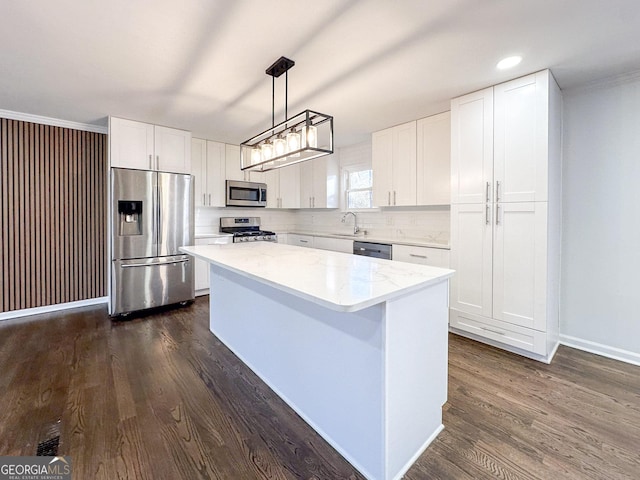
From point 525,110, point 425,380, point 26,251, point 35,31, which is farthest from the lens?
point 26,251

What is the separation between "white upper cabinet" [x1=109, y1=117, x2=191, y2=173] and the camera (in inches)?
138

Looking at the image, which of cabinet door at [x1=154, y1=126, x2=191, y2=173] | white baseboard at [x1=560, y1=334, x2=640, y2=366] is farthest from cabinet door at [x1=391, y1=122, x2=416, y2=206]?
cabinet door at [x1=154, y1=126, x2=191, y2=173]

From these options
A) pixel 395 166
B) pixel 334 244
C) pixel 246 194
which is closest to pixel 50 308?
pixel 246 194

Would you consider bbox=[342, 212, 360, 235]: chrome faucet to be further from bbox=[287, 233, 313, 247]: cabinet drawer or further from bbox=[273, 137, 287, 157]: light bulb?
bbox=[273, 137, 287, 157]: light bulb

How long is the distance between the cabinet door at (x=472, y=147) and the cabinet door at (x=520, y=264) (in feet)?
0.94

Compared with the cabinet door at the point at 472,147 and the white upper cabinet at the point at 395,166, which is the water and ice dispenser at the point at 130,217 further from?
the cabinet door at the point at 472,147

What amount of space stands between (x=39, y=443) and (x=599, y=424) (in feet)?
10.2

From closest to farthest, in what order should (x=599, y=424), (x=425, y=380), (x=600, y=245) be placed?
1. (x=425, y=380)
2. (x=599, y=424)
3. (x=600, y=245)

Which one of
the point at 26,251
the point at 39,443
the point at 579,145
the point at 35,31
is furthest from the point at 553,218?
the point at 26,251

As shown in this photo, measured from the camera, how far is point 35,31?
1.87 m

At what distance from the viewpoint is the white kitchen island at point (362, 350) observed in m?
1.30

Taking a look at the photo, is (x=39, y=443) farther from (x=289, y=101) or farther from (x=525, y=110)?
(x=525, y=110)

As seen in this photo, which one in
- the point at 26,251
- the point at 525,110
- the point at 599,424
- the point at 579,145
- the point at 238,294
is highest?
the point at 525,110

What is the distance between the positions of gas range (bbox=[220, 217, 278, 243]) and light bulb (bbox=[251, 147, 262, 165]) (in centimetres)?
235
